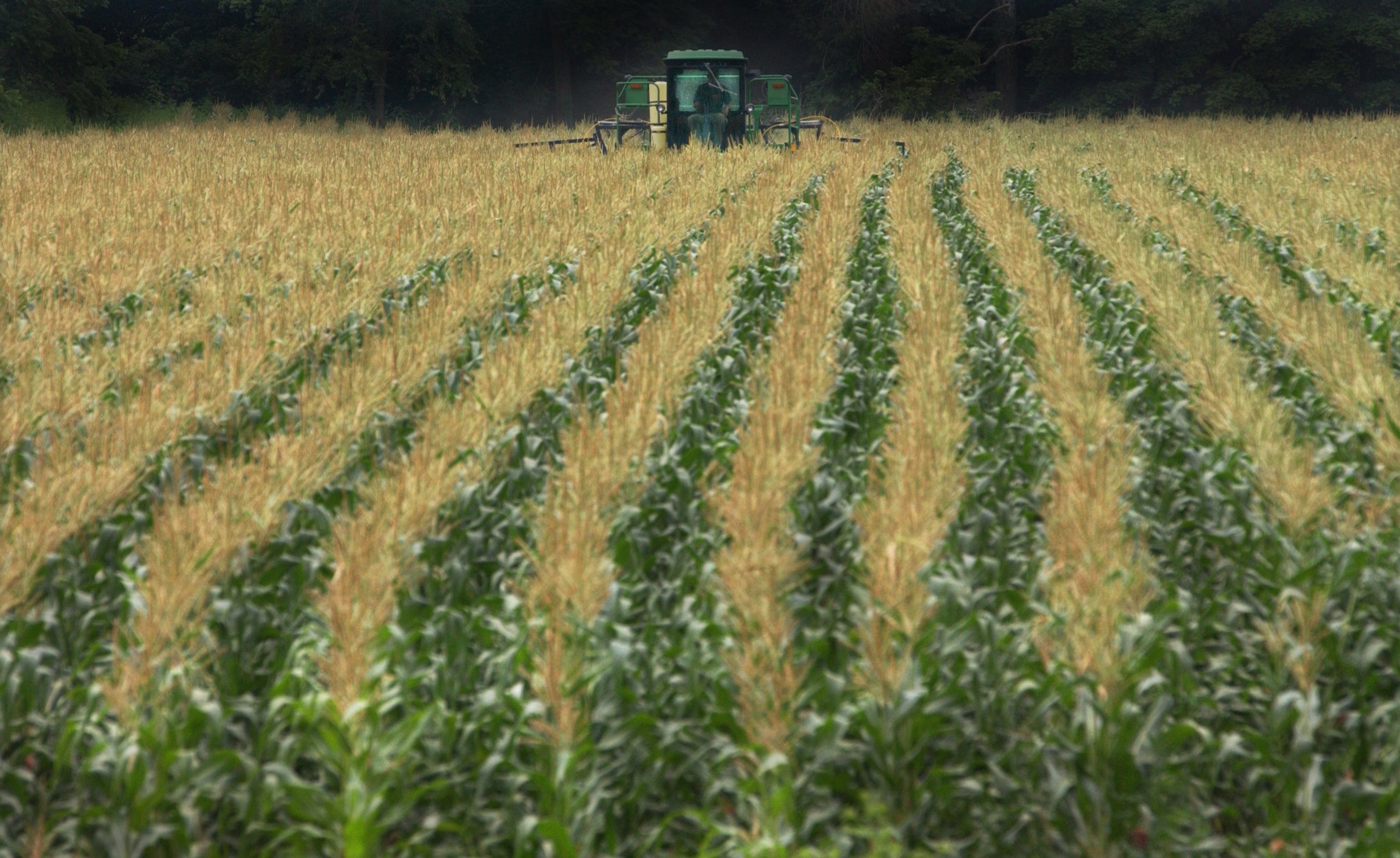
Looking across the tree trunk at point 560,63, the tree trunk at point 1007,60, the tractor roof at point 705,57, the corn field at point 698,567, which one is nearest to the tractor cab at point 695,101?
the tractor roof at point 705,57

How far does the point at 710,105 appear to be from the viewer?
21.9 m

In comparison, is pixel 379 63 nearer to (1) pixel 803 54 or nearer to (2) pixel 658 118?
(1) pixel 803 54

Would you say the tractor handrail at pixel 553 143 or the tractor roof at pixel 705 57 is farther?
the tractor handrail at pixel 553 143

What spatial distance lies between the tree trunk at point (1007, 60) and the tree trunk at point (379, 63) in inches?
670

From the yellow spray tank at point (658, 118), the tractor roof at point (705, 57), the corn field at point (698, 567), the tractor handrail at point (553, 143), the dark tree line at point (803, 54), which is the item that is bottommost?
the corn field at point (698, 567)

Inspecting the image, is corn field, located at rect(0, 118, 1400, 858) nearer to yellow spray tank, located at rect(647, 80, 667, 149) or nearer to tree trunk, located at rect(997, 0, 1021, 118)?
yellow spray tank, located at rect(647, 80, 667, 149)

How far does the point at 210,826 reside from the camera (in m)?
3.42

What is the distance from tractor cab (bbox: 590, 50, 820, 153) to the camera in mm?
21828

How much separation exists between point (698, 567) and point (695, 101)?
18180mm

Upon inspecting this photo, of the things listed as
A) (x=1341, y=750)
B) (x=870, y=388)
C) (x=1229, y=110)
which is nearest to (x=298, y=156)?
(x=870, y=388)

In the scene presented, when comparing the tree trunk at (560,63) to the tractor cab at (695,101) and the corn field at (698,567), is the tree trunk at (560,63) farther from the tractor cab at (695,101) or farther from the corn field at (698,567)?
the corn field at (698,567)

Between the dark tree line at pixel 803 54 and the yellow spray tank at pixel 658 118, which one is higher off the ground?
the dark tree line at pixel 803 54

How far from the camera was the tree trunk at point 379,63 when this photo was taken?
35250mm

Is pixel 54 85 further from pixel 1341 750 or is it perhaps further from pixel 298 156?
pixel 1341 750
